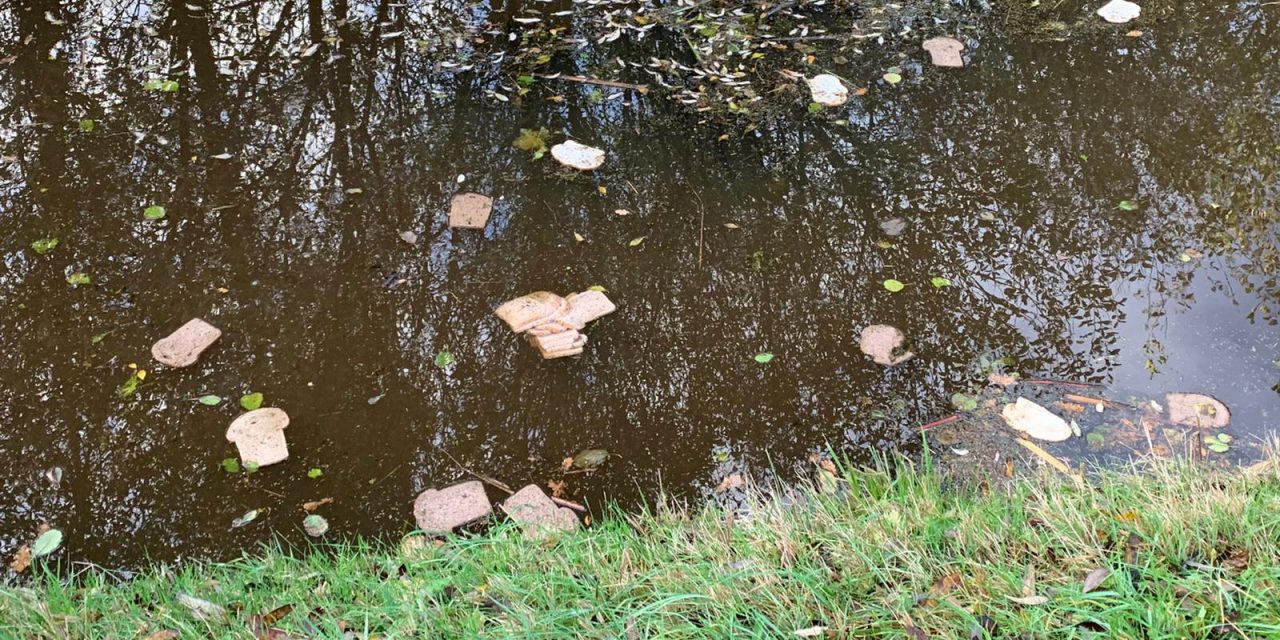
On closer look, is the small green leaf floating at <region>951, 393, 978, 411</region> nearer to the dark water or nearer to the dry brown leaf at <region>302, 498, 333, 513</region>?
the dark water

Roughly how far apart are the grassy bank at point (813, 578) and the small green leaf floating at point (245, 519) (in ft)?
0.52

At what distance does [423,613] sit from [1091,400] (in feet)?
6.64

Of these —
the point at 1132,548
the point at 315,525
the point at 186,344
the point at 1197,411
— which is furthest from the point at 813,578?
the point at 186,344

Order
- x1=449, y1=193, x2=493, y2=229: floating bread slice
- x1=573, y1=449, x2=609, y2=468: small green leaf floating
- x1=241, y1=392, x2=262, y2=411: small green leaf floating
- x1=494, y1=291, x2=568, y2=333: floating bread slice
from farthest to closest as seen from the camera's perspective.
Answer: x1=449, y1=193, x2=493, y2=229: floating bread slice, x1=494, y1=291, x2=568, y2=333: floating bread slice, x1=241, y1=392, x2=262, y2=411: small green leaf floating, x1=573, y1=449, x2=609, y2=468: small green leaf floating

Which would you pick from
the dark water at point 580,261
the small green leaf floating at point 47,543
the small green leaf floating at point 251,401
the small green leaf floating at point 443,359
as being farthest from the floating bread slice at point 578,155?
the small green leaf floating at point 47,543

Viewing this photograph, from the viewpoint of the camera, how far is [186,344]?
295 centimetres

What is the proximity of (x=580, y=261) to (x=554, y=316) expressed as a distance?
0.30 metres

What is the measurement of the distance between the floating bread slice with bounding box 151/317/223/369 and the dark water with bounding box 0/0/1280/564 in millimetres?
51

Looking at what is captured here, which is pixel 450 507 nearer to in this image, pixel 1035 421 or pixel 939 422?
pixel 939 422

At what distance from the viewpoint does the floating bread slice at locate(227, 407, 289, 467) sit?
2.65 meters

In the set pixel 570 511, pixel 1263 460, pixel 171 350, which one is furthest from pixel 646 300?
pixel 1263 460

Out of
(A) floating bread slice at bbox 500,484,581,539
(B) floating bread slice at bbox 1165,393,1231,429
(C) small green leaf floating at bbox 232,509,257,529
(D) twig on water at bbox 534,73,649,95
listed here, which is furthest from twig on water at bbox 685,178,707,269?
(C) small green leaf floating at bbox 232,509,257,529

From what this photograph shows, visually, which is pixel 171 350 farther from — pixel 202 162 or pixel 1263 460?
pixel 1263 460

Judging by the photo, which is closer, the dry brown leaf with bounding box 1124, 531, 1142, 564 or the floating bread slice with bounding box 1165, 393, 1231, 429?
the dry brown leaf with bounding box 1124, 531, 1142, 564
